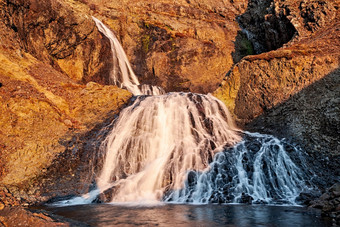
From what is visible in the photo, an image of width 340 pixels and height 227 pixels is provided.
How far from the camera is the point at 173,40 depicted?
28.5 meters

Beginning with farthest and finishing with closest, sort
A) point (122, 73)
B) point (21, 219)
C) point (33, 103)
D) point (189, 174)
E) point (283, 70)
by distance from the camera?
point (122, 73), point (283, 70), point (33, 103), point (189, 174), point (21, 219)

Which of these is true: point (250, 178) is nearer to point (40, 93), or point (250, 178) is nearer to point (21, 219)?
point (21, 219)

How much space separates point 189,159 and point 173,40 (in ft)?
63.2

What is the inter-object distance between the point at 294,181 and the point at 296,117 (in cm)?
417

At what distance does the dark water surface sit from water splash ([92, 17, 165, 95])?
45.5ft

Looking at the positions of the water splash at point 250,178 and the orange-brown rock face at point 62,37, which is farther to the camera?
the orange-brown rock face at point 62,37

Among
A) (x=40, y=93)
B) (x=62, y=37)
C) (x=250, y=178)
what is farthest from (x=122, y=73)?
(x=250, y=178)

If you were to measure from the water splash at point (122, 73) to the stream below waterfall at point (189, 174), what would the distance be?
561 centimetres

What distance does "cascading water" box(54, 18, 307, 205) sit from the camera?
33.9 ft

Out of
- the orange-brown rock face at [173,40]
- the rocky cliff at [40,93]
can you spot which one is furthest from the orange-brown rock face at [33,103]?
the orange-brown rock face at [173,40]

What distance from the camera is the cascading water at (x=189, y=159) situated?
10336mm

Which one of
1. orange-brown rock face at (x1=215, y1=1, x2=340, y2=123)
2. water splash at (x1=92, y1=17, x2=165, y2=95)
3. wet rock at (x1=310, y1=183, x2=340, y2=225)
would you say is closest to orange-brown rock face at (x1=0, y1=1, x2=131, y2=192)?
water splash at (x1=92, y1=17, x2=165, y2=95)

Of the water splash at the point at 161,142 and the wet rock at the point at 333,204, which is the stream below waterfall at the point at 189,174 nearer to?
the water splash at the point at 161,142

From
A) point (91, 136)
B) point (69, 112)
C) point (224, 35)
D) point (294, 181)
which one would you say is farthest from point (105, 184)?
point (224, 35)
